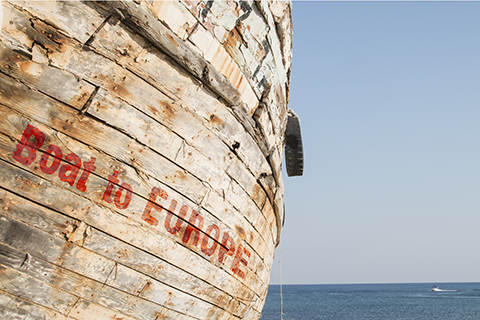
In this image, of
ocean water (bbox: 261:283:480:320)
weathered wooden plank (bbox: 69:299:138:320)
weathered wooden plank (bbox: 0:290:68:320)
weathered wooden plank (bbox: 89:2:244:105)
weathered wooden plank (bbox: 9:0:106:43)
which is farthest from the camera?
ocean water (bbox: 261:283:480:320)

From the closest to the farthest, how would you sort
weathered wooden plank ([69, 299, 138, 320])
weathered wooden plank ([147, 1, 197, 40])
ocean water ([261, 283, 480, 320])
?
1. weathered wooden plank ([69, 299, 138, 320])
2. weathered wooden plank ([147, 1, 197, 40])
3. ocean water ([261, 283, 480, 320])

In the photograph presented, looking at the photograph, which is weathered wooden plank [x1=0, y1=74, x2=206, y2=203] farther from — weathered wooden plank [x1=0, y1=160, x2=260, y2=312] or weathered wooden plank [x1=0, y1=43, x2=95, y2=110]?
weathered wooden plank [x1=0, y1=160, x2=260, y2=312]

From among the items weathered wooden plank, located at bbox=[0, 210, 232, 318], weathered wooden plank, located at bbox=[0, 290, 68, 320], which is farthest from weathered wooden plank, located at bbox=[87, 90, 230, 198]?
weathered wooden plank, located at bbox=[0, 290, 68, 320]

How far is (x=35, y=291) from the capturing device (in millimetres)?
2371

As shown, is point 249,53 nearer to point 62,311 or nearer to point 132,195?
point 132,195

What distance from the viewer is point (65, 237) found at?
2455 mm

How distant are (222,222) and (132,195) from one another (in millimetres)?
939

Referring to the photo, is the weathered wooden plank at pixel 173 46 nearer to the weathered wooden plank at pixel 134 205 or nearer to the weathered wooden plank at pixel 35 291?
the weathered wooden plank at pixel 134 205

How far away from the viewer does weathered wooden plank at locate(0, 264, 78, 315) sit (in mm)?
2283

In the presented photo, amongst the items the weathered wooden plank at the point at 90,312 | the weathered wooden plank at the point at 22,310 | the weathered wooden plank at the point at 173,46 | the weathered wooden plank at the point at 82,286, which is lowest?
the weathered wooden plank at the point at 22,310

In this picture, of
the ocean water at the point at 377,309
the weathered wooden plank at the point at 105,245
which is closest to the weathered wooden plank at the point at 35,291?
the weathered wooden plank at the point at 105,245

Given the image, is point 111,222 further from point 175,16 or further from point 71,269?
point 175,16

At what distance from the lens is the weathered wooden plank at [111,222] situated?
7.67 ft

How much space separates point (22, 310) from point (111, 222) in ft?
2.52
